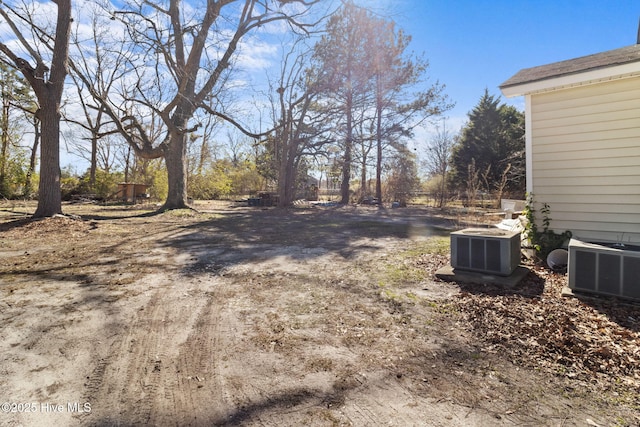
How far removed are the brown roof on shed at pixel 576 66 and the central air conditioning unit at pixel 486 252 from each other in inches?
92.6

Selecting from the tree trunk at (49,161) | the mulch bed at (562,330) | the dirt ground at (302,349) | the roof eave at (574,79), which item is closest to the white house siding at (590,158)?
the roof eave at (574,79)

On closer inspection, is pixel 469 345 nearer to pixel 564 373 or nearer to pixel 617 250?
pixel 564 373

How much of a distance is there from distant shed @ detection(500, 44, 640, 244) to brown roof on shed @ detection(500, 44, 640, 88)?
0.02 metres

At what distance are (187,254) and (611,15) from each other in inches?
382

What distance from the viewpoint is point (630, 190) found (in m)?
3.76

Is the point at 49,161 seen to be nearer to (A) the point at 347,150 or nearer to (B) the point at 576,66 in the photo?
(B) the point at 576,66

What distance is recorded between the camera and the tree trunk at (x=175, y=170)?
1125 centimetres

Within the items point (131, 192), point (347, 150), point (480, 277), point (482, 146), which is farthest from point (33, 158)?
point (482, 146)

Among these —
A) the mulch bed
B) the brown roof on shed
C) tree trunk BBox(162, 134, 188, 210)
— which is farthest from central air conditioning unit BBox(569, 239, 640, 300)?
tree trunk BBox(162, 134, 188, 210)

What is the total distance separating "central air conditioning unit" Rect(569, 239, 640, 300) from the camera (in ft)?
9.06

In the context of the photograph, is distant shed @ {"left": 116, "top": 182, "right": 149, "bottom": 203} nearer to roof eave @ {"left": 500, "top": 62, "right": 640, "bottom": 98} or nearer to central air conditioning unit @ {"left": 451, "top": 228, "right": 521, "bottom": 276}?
central air conditioning unit @ {"left": 451, "top": 228, "right": 521, "bottom": 276}

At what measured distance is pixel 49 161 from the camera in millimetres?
7020

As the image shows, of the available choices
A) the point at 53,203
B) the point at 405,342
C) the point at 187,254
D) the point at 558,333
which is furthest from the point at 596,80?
the point at 53,203

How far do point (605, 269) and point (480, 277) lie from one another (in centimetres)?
112
